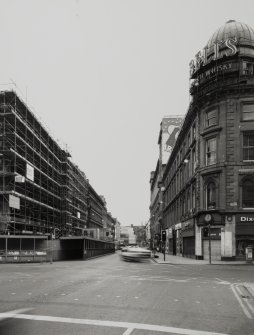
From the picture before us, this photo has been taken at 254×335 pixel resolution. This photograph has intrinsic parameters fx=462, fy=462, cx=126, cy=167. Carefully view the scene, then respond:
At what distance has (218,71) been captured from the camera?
44.4m

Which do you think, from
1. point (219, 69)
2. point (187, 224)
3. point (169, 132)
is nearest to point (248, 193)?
point (187, 224)

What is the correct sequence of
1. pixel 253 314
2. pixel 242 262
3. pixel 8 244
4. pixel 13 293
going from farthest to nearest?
pixel 8 244, pixel 242 262, pixel 13 293, pixel 253 314

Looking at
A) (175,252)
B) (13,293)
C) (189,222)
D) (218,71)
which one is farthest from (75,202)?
(13,293)

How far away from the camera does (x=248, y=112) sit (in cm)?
4256

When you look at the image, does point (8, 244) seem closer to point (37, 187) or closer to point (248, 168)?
point (37, 187)

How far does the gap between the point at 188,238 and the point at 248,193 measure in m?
12.5

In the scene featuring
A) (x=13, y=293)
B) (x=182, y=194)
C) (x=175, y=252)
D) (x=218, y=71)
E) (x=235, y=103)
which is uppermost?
(x=218, y=71)

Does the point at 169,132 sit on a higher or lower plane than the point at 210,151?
higher

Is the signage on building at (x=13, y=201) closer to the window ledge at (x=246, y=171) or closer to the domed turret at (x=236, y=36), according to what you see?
the window ledge at (x=246, y=171)

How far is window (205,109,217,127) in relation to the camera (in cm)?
4424

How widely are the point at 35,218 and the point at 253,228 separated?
28.5 m

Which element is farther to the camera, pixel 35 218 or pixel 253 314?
pixel 35 218

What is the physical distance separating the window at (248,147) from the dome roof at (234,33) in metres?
10.7

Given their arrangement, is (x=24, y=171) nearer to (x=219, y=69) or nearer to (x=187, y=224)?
(x=187, y=224)
